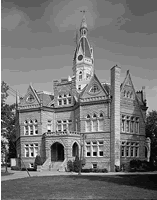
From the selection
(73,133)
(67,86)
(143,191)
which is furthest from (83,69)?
(143,191)

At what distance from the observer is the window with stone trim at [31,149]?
3794 centimetres

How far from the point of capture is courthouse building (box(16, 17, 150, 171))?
3416cm

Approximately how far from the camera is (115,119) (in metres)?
33.6

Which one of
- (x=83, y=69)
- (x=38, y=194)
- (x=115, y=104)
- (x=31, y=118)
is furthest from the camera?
(x=83, y=69)

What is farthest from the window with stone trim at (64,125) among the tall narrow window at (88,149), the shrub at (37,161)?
the shrub at (37,161)

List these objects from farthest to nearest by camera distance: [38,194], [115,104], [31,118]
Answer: [31,118], [115,104], [38,194]

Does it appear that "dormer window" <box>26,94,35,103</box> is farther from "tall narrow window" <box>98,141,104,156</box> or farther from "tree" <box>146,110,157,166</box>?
"tree" <box>146,110,157,166</box>

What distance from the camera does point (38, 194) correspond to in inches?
580

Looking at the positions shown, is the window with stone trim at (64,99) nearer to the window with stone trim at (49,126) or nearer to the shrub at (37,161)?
the window with stone trim at (49,126)

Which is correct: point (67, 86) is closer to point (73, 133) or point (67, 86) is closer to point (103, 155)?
point (73, 133)

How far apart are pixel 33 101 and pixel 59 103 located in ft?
12.6

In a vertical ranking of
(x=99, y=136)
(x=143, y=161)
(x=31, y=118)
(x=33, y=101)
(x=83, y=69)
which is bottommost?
(x=143, y=161)

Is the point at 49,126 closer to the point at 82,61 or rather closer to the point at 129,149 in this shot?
the point at 129,149

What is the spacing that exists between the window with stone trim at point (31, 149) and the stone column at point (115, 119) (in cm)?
1112
